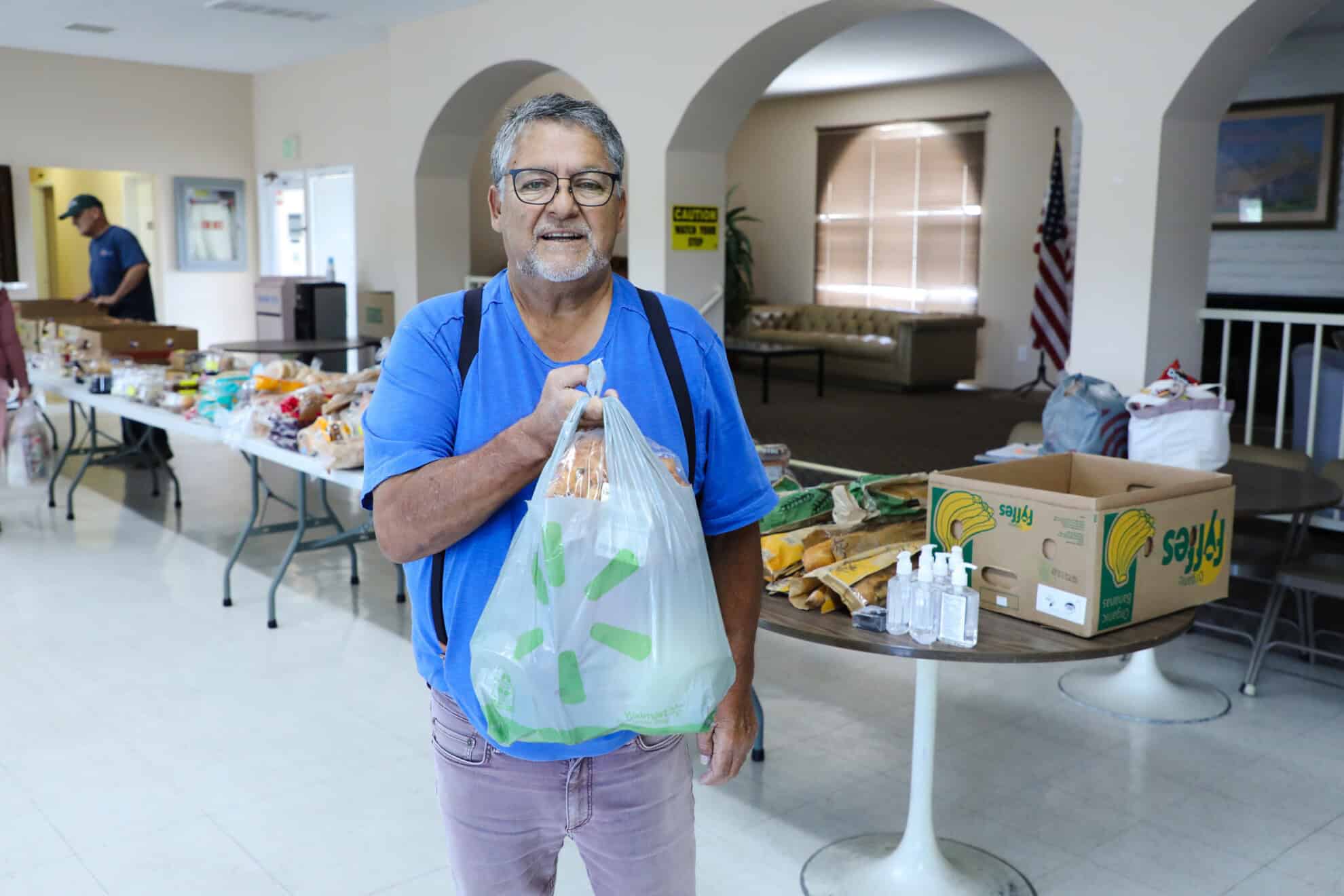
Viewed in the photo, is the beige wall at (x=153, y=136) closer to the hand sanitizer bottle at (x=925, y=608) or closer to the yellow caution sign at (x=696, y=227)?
the yellow caution sign at (x=696, y=227)

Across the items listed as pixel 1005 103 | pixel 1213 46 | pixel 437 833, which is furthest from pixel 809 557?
pixel 1005 103

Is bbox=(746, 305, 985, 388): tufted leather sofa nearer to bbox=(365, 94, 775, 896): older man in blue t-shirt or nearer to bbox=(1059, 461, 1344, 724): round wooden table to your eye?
bbox=(1059, 461, 1344, 724): round wooden table

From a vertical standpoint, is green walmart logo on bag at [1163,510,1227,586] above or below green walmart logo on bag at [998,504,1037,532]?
below

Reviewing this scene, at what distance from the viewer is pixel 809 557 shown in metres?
2.33

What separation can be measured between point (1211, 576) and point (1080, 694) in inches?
57.6

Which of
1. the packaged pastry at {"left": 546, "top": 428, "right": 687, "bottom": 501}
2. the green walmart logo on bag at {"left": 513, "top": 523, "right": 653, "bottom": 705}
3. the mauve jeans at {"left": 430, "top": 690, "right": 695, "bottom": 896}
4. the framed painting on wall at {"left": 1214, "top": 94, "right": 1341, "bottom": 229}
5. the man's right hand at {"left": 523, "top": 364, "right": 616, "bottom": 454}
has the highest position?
the framed painting on wall at {"left": 1214, "top": 94, "right": 1341, "bottom": 229}

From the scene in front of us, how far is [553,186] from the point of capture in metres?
1.28

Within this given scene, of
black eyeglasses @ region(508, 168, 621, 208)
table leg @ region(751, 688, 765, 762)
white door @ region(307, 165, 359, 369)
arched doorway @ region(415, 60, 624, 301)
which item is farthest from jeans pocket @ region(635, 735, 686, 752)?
white door @ region(307, 165, 359, 369)

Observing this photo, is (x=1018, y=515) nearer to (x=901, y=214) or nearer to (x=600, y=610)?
(x=600, y=610)

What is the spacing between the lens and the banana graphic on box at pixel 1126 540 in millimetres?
2010

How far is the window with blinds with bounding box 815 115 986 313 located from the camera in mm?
11445

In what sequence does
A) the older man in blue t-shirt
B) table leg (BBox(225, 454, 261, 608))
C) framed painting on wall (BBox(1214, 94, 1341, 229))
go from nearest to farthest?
1. the older man in blue t-shirt
2. table leg (BBox(225, 454, 261, 608))
3. framed painting on wall (BBox(1214, 94, 1341, 229))

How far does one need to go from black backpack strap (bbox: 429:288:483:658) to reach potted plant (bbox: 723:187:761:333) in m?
10.7

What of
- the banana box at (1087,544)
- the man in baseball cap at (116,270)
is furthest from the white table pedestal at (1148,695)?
the man in baseball cap at (116,270)
